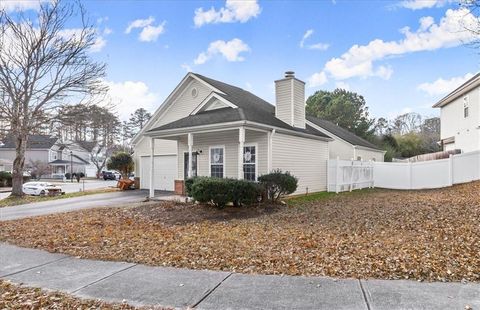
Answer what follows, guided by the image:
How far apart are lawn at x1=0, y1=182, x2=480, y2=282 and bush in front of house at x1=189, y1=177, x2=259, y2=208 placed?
14.2 inches

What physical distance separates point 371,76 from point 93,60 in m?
18.5

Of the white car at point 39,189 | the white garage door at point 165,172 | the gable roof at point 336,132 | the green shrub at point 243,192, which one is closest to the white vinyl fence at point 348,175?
the gable roof at point 336,132

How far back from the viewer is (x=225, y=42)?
1827cm

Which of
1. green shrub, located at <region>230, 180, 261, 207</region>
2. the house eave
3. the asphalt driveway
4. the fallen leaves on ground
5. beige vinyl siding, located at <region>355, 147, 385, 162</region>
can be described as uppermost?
the house eave

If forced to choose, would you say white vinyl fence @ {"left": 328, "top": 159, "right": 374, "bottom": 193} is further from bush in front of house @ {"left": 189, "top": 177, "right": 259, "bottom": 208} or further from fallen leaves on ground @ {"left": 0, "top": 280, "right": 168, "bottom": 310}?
fallen leaves on ground @ {"left": 0, "top": 280, "right": 168, "bottom": 310}

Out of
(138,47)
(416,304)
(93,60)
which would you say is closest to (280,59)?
(138,47)

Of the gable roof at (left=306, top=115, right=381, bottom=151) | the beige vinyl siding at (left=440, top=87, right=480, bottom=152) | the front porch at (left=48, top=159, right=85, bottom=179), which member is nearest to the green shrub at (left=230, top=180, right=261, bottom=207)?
the gable roof at (left=306, top=115, right=381, bottom=151)

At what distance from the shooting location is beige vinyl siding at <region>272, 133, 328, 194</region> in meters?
14.7

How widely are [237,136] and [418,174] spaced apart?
11.0 meters

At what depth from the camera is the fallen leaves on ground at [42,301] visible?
407cm

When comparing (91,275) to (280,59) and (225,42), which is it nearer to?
(225,42)

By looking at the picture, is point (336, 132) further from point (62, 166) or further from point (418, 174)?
point (62, 166)

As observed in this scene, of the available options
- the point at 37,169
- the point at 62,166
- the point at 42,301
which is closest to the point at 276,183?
the point at 42,301

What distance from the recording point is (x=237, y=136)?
1525 cm
